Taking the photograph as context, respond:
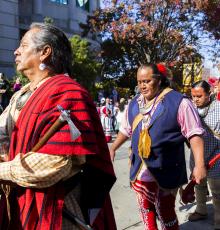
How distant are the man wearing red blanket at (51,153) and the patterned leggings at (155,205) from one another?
1283mm

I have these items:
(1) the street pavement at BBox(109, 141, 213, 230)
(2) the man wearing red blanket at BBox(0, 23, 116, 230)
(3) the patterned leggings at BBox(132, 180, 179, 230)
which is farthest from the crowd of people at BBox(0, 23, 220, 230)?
(1) the street pavement at BBox(109, 141, 213, 230)

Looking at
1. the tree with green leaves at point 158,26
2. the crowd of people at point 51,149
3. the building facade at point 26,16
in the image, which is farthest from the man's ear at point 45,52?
the building facade at point 26,16

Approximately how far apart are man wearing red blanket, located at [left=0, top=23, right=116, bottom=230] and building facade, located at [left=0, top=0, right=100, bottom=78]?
75.0 ft

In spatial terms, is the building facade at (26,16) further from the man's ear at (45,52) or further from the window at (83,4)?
the man's ear at (45,52)

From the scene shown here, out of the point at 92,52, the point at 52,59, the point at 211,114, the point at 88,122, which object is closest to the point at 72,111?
the point at 88,122

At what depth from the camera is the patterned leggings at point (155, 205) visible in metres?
3.42

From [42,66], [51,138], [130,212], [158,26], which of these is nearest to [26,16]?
[158,26]

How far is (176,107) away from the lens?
3322 millimetres

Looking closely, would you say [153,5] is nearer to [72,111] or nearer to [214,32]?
[214,32]

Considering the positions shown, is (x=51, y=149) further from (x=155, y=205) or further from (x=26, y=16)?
(x=26, y=16)

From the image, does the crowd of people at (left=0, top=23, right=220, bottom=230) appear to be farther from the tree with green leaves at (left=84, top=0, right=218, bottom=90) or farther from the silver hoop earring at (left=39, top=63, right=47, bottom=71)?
the tree with green leaves at (left=84, top=0, right=218, bottom=90)

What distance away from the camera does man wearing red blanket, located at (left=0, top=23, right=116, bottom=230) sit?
1.84 m

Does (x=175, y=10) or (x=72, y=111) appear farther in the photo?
(x=175, y=10)

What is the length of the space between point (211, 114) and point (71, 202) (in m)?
2.55
